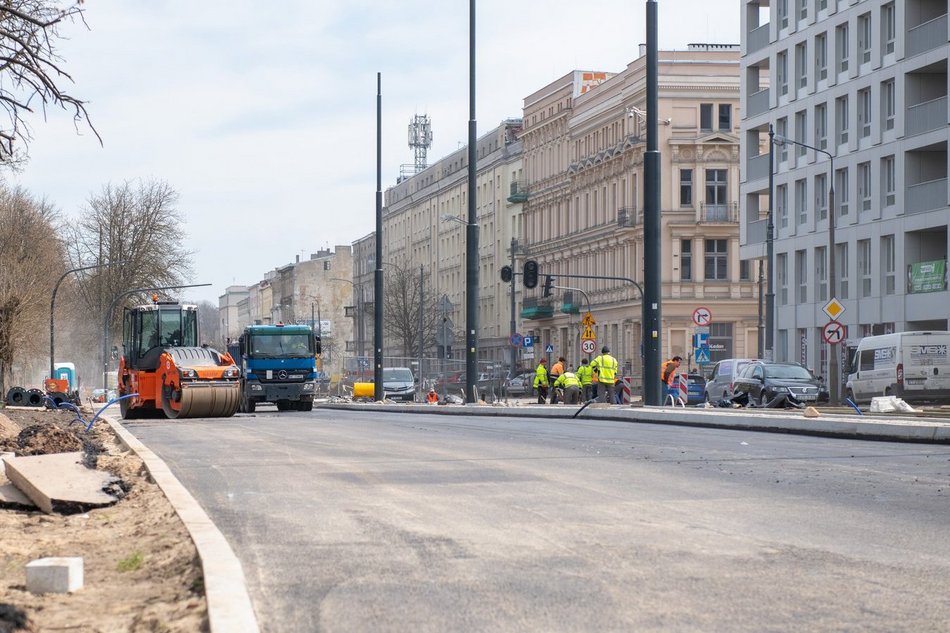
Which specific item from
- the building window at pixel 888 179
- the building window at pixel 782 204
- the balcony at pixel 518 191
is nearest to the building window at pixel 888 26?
the building window at pixel 888 179

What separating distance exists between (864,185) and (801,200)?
6.71 meters

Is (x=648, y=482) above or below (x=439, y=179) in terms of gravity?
below

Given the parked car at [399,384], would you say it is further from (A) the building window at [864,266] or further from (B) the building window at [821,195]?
(A) the building window at [864,266]

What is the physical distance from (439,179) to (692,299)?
48.9 m

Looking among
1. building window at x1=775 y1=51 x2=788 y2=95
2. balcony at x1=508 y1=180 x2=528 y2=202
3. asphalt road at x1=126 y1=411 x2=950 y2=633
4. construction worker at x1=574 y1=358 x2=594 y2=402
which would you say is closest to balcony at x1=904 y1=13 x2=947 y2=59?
building window at x1=775 y1=51 x2=788 y2=95

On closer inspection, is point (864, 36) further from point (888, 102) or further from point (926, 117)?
point (926, 117)

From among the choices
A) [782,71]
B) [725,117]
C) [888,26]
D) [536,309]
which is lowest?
[536,309]

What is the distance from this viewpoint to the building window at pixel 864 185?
6019cm

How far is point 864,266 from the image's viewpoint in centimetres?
6056

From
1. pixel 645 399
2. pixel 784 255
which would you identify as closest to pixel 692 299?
pixel 784 255

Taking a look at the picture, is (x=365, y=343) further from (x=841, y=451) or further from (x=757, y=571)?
(x=757, y=571)

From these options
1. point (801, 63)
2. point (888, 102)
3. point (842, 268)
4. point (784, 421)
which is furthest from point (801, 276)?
point (784, 421)

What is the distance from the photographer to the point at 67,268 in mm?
85562

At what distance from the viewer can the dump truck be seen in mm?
46844
